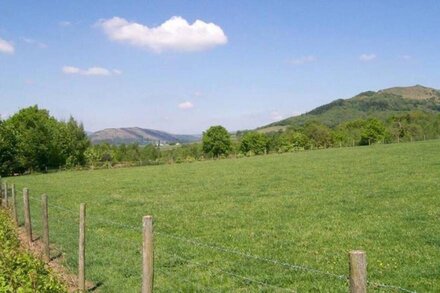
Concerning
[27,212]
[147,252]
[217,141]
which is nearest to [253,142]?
[217,141]

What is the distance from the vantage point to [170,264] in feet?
39.5

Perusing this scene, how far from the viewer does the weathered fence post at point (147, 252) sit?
683 centimetres

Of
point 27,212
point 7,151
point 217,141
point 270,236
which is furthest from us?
point 217,141

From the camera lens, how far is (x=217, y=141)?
13888cm

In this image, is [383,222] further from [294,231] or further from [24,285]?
[24,285]

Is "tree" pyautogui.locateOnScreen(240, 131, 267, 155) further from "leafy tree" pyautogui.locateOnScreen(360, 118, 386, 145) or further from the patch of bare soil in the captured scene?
the patch of bare soil

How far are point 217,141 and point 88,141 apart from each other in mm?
43891

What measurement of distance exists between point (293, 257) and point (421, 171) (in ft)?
71.8

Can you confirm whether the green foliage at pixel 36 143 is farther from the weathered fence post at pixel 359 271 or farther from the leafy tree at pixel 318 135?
the weathered fence post at pixel 359 271

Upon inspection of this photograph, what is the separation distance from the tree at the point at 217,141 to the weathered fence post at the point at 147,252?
131457 mm

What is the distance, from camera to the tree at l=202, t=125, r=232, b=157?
13912cm

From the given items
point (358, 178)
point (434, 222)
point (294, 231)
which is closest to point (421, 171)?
point (358, 178)

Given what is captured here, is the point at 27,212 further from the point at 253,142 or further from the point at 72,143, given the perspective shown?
the point at 253,142

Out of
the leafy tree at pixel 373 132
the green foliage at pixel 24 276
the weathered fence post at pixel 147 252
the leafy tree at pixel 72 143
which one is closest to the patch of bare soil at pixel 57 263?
the green foliage at pixel 24 276
